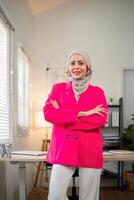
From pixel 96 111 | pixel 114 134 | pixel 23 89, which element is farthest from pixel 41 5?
pixel 96 111

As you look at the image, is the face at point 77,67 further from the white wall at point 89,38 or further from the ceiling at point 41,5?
the white wall at point 89,38

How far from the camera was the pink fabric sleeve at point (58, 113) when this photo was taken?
74.9 inches

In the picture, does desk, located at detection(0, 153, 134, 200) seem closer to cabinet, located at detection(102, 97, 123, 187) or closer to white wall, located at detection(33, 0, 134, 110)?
cabinet, located at detection(102, 97, 123, 187)

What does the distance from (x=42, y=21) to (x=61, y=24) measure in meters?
0.32

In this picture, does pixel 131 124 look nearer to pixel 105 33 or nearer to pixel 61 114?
pixel 105 33

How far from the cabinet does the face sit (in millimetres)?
2987

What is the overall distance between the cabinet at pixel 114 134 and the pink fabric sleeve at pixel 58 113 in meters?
2.91

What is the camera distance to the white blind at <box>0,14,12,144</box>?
3.09 meters

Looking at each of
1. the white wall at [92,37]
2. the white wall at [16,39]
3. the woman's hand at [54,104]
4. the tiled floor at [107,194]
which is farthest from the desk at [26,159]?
the white wall at [92,37]

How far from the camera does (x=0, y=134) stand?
9.78 ft

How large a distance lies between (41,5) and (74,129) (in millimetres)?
3518

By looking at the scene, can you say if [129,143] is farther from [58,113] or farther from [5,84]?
[58,113]

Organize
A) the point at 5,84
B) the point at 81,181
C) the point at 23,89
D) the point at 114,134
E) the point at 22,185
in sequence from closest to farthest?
the point at 81,181 < the point at 22,185 < the point at 5,84 < the point at 23,89 < the point at 114,134

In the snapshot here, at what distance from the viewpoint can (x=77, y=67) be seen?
1.95 meters
